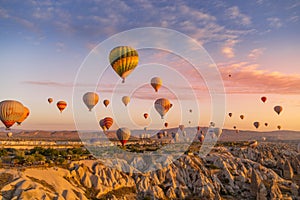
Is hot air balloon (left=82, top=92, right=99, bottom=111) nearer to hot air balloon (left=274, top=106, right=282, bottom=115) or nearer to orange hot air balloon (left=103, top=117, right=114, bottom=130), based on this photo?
orange hot air balloon (left=103, top=117, right=114, bottom=130)

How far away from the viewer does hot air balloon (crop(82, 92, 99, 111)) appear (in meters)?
52.9

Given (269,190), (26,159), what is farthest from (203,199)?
(26,159)

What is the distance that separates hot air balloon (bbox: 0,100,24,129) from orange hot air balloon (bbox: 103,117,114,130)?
21.8 metres

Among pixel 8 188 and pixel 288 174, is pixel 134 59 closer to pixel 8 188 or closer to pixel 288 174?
pixel 8 188

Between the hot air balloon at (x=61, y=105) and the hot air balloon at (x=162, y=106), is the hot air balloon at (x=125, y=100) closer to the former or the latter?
the hot air balloon at (x=162, y=106)

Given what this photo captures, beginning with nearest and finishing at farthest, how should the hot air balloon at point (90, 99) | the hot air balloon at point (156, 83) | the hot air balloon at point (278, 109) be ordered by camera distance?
the hot air balloon at point (90, 99) < the hot air balloon at point (156, 83) < the hot air balloon at point (278, 109)

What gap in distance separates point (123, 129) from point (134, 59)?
2135cm

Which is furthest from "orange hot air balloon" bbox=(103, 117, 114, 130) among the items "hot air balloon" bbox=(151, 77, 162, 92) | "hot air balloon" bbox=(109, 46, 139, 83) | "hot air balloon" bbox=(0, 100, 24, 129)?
"hot air balloon" bbox=(109, 46, 139, 83)

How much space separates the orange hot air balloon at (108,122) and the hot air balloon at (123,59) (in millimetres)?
24123

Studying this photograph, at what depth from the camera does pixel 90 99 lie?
53.0m

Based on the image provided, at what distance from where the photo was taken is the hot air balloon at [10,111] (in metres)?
43.8

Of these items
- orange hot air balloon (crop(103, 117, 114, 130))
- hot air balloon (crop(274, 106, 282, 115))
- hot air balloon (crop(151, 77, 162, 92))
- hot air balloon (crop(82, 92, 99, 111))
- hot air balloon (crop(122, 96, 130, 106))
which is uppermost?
hot air balloon (crop(151, 77, 162, 92))

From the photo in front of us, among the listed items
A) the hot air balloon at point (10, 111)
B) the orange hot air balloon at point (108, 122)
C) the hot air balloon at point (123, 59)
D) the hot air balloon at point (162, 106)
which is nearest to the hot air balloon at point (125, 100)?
the orange hot air balloon at point (108, 122)

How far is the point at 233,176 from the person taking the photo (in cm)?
5597
